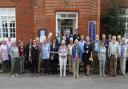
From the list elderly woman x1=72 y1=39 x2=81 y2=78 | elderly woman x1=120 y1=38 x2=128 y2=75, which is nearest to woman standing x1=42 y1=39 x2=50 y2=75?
elderly woman x1=72 y1=39 x2=81 y2=78

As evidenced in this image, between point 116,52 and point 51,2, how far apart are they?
4.67 metres

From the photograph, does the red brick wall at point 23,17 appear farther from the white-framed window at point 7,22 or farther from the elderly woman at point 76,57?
the elderly woman at point 76,57

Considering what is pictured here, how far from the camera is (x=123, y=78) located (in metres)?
19.5

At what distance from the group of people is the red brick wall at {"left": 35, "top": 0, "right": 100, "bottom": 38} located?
1.77 metres

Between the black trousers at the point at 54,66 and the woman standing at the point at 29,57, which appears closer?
the woman standing at the point at 29,57

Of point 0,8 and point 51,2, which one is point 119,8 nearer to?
point 51,2

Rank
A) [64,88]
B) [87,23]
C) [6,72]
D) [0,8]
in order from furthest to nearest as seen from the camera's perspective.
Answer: [0,8] < [87,23] < [6,72] < [64,88]

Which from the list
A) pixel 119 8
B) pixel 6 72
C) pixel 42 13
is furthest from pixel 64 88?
pixel 119 8

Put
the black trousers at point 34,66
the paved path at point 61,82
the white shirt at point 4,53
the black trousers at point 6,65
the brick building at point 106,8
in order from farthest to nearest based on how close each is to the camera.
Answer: the brick building at point 106,8 → the black trousers at point 6,65 → the white shirt at point 4,53 → the black trousers at point 34,66 → the paved path at point 61,82

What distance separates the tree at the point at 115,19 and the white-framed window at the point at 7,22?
17.4 ft

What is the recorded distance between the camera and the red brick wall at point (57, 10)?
22.1 meters

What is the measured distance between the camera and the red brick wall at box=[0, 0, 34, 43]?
78.8 feet

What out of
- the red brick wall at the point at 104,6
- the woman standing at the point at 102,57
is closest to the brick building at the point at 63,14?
the red brick wall at the point at 104,6

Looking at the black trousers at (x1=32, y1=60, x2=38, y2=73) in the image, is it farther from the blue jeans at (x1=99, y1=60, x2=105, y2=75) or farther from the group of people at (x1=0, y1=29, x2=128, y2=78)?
the blue jeans at (x1=99, y1=60, x2=105, y2=75)
